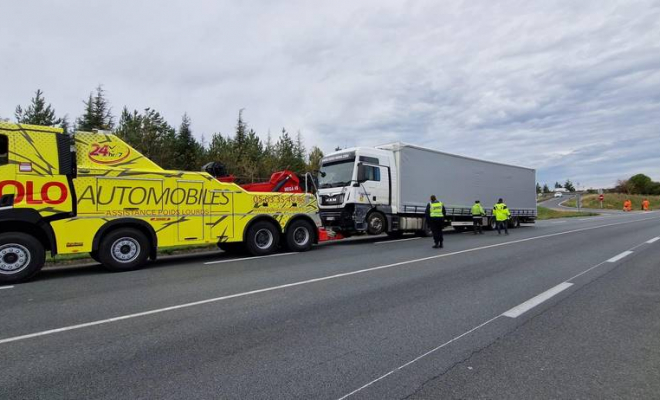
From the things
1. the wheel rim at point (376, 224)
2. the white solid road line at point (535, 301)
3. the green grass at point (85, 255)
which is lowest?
the white solid road line at point (535, 301)

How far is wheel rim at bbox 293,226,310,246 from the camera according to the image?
37.9 ft

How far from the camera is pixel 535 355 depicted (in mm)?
3756

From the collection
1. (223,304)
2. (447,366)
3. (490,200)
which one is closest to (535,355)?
(447,366)

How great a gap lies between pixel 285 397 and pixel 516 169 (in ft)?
72.9

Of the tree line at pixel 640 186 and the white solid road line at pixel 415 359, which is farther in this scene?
the tree line at pixel 640 186

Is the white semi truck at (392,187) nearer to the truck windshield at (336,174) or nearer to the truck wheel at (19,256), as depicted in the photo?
the truck windshield at (336,174)

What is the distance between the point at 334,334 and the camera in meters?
4.32

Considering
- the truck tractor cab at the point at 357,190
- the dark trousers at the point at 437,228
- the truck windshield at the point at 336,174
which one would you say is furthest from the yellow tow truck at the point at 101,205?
the dark trousers at the point at 437,228

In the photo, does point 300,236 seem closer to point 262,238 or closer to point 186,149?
point 262,238

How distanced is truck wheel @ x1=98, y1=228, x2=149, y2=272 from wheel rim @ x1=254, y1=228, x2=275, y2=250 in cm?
282

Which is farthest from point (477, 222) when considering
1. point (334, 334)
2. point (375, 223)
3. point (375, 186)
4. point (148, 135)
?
point (148, 135)

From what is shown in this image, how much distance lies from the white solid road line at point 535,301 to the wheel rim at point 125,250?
7.23 m

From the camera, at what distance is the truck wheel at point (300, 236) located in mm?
11375

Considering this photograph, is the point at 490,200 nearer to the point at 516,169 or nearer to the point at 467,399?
the point at 516,169
